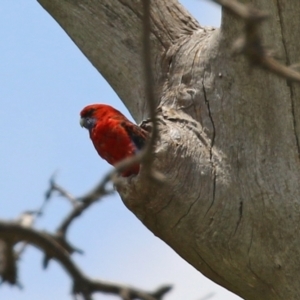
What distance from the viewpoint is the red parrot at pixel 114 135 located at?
4.36 m

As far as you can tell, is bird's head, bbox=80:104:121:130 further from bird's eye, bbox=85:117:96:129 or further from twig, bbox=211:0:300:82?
twig, bbox=211:0:300:82

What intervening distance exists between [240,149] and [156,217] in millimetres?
568

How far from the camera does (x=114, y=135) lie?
185 inches

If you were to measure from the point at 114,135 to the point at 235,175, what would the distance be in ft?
4.45

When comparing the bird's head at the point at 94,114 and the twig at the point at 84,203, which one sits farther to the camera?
the bird's head at the point at 94,114

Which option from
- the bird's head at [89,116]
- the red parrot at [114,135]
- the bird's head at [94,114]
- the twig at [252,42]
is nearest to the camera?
the twig at [252,42]

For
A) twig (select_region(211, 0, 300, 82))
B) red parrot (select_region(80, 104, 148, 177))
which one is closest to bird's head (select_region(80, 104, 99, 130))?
red parrot (select_region(80, 104, 148, 177))

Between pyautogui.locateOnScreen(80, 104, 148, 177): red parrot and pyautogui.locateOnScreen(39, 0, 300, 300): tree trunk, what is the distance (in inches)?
23.0

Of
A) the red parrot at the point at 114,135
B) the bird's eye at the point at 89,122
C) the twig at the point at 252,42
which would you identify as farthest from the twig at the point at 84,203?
the bird's eye at the point at 89,122

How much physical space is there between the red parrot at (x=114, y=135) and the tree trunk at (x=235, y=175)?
1.92ft

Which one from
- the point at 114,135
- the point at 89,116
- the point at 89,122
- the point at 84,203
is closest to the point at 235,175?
the point at 114,135

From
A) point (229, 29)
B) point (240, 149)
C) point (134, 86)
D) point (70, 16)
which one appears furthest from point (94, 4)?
point (240, 149)

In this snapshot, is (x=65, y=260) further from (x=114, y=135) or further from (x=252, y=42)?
(x=114, y=135)

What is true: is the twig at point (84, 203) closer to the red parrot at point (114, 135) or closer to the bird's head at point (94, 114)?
the red parrot at point (114, 135)
